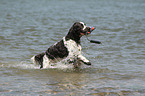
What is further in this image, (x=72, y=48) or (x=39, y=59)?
(x=39, y=59)

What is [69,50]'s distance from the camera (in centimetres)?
691

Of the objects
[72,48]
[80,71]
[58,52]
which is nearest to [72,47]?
[72,48]

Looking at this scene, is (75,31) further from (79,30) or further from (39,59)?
(39,59)

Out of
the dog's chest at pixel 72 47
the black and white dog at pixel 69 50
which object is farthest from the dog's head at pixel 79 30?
the dog's chest at pixel 72 47

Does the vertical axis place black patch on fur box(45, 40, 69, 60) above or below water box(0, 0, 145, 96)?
above

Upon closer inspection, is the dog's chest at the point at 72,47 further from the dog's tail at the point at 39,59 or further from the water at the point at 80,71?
the dog's tail at the point at 39,59

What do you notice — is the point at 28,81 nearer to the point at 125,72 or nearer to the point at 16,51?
the point at 125,72

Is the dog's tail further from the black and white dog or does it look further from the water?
the water

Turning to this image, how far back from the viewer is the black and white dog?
6711 millimetres

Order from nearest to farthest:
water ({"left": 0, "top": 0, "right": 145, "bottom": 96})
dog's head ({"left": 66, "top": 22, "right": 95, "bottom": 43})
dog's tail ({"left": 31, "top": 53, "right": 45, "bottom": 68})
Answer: water ({"left": 0, "top": 0, "right": 145, "bottom": 96})
dog's head ({"left": 66, "top": 22, "right": 95, "bottom": 43})
dog's tail ({"left": 31, "top": 53, "right": 45, "bottom": 68})

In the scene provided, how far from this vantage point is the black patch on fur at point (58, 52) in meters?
6.95

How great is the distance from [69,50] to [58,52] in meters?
0.29

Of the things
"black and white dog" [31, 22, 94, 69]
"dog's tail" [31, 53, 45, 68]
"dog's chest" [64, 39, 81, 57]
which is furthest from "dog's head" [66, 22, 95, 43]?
"dog's tail" [31, 53, 45, 68]

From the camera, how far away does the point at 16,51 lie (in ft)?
32.2
